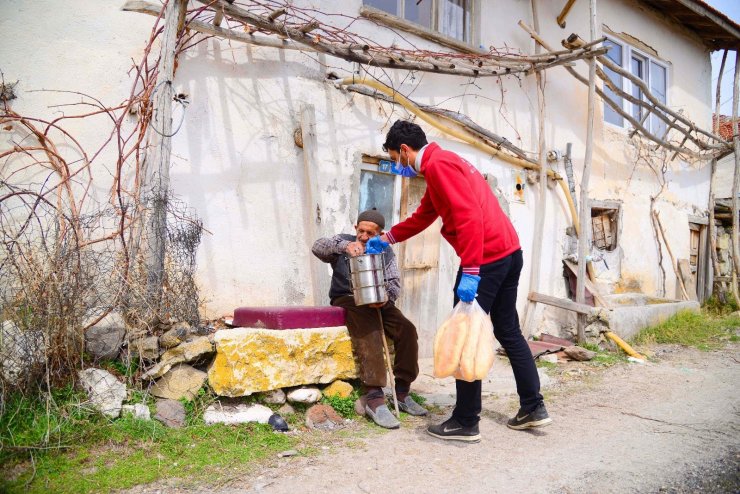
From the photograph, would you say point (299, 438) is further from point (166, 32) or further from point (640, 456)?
point (166, 32)

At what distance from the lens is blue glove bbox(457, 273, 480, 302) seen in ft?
9.89

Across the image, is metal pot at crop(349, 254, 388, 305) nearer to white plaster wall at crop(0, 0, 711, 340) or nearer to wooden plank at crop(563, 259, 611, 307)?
white plaster wall at crop(0, 0, 711, 340)

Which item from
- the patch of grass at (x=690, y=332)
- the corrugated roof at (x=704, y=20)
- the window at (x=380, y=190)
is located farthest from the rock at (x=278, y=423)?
the corrugated roof at (x=704, y=20)

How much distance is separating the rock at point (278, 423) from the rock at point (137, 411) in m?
0.72

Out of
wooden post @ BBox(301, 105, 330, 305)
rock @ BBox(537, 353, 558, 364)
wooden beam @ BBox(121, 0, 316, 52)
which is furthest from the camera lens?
rock @ BBox(537, 353, 558, 364)

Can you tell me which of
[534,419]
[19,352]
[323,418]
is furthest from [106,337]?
[534,419]

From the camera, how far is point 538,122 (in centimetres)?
731

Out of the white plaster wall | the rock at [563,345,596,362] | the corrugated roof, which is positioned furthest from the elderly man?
the corrugated roof

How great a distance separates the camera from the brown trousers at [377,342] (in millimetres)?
3668

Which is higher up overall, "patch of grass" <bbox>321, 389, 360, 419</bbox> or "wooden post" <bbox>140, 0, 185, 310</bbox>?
"wooden post" <bbox>140, 0, 185, 310</bbox>

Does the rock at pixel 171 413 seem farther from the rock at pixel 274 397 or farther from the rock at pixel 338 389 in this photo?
the rock at pixel 338 389

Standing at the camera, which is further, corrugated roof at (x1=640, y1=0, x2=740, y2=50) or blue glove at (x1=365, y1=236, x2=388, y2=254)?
corrugated roof at (x1=640, y1=0, x2=740, y2=50)

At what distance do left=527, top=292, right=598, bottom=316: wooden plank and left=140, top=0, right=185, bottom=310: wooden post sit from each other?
4.76 metres

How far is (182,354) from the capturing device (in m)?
3.38
